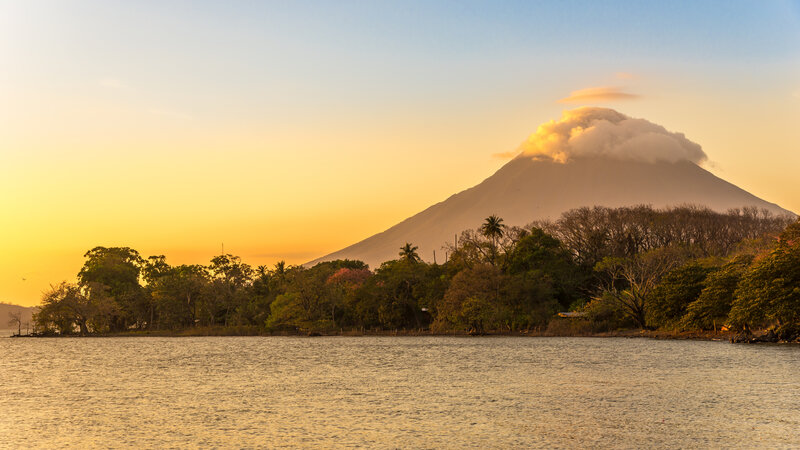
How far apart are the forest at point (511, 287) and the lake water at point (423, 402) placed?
1529 centimetres

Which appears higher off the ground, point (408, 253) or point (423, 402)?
point (408, 253)

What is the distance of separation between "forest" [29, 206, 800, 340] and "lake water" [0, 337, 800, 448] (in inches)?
602

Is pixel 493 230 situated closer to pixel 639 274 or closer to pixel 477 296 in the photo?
pixel 477 296

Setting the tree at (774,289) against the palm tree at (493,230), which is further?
the palm tree at (493,230)

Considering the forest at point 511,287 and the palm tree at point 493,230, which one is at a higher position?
the palm tree at point 493,230

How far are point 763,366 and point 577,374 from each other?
12.2 m

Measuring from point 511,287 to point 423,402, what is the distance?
6419 cm

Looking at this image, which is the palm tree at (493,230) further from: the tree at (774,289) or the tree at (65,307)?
the tree at (65,307)

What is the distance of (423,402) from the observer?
33562 millimetres

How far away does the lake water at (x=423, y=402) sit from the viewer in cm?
2467

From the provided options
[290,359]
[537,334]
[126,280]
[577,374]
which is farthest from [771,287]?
[126,280]

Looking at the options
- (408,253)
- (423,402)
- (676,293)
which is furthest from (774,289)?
(408,253)

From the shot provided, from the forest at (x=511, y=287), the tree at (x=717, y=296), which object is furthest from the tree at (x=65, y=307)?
the tree at (x=717, y=296)

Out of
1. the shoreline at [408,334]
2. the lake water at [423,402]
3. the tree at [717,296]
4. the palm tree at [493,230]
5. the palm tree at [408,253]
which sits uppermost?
the palm tree at [493,230]
